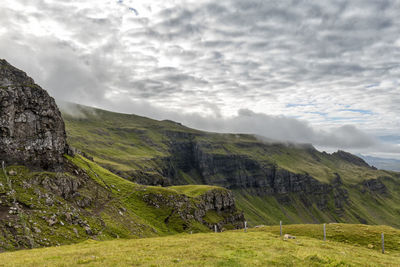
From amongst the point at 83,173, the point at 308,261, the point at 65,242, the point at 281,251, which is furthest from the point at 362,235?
the point at 83,173

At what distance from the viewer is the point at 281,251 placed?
30938mm

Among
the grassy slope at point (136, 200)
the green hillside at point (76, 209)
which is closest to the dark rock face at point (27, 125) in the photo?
the green hillside at point (76, 209)

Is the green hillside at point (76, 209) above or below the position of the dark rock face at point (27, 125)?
below

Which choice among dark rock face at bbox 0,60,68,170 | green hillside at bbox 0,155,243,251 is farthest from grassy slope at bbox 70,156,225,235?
dark rock face at bbox 0,60,68,170

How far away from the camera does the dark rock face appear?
325ft

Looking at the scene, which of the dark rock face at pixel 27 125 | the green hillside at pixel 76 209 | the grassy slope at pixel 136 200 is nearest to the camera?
the green hillside at pixel 76 209

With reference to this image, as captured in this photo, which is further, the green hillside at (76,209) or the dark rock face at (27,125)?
the dark rock face at (27,125)

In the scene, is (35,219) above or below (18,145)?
below

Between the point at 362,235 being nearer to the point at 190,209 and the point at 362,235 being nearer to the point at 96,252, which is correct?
Answer: the point at 96,252

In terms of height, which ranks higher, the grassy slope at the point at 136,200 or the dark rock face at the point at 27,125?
the dark rock face at the point at 27,125

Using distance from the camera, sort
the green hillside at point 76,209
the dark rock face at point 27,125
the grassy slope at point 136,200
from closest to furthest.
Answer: the green hillside at point 76,209 < the dark rock face at point 27,125 < the grassy slope at point 136,200

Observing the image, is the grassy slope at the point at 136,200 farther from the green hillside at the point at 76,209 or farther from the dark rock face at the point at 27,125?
the dark rock face at the point at 27,125

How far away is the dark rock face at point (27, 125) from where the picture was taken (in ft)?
325

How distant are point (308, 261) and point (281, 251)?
17.8 feet
